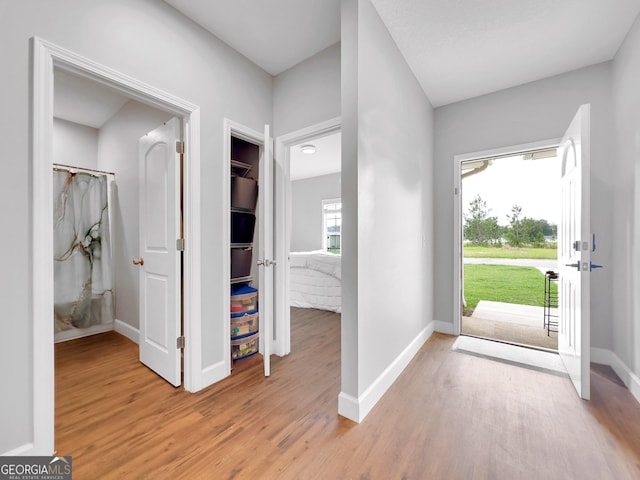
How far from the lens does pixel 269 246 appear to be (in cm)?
216

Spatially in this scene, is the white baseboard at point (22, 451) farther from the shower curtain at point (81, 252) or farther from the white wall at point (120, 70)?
the shower curtain at point (81, 252)

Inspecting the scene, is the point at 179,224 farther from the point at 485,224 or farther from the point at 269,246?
the point at 485,224

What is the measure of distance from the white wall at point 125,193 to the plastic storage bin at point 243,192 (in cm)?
118

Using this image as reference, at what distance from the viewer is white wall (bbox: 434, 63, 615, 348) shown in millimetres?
2369

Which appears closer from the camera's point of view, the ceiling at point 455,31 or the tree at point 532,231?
the ceiling at point 455,31

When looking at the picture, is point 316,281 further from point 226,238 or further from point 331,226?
point 331,226

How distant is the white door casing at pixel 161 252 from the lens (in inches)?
78.7

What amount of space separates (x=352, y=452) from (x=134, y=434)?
4.06ft

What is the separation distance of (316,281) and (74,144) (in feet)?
12.1

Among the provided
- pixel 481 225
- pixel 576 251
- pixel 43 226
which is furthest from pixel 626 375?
pixel 481 225

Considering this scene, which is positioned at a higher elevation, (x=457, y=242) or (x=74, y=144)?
(x=74, y=144)

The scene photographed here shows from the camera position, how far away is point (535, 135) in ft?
→ 8.73

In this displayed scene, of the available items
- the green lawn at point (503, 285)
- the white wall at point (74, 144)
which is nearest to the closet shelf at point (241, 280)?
the white wall at point (74, 144)

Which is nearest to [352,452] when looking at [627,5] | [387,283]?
[387,283]
